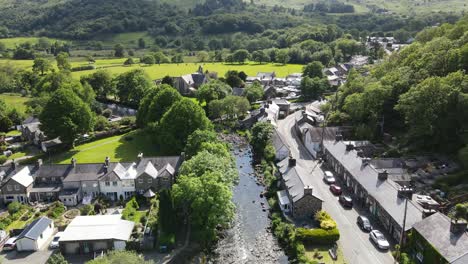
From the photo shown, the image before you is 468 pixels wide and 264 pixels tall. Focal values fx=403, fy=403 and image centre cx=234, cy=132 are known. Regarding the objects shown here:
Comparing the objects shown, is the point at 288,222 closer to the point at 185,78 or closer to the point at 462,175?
the point at 462,175

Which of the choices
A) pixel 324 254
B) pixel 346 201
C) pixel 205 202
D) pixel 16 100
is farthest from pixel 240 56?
pixel 324 254

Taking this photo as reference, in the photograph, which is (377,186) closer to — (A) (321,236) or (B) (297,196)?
(B) (297,196)

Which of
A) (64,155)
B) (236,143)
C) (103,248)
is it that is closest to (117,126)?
(64,155)

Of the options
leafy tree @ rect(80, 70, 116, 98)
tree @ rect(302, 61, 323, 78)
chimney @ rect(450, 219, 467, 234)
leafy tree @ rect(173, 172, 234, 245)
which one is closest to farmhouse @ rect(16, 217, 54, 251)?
leafy tree @ rect(173, 172, 234, 245)

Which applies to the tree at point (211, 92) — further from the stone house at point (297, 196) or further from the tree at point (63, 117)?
the stone house at point (297, 196)

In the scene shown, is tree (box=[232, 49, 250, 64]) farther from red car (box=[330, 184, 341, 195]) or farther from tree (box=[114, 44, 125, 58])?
red car (box=[330, 184, 341, 195])
